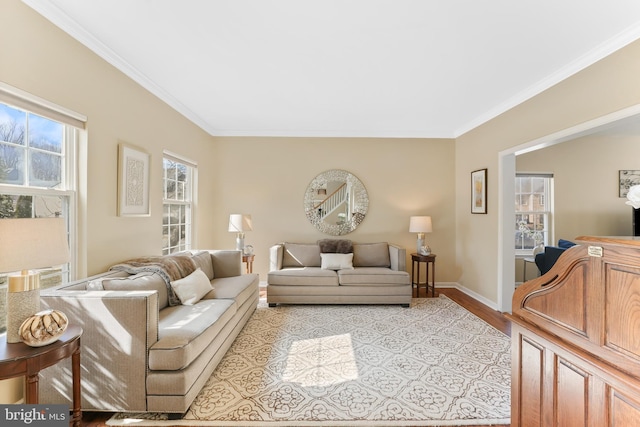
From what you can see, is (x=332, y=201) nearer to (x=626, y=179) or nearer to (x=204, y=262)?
(x=204, y=262)

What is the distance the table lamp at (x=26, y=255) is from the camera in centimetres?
125

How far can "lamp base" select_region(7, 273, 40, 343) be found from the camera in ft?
4.69

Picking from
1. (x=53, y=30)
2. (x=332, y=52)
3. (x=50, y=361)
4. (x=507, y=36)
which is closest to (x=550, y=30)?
(x=507, y=36)

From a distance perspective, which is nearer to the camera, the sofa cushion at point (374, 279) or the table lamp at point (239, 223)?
the sofa cushion at point (374, 279)

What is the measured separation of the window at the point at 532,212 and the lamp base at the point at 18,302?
6077mm

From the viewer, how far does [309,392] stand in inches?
83.2

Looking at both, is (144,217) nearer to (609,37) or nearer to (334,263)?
(334,263)

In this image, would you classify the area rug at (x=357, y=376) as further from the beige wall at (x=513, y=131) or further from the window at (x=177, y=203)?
the window at (x=177, y=203)

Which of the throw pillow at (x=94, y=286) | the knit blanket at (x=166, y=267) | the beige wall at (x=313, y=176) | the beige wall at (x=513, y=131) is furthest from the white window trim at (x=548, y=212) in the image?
the throw pillow at (x=94, y=286)

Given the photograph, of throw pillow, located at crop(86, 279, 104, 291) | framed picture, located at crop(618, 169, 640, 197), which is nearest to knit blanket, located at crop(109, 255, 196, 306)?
throw pillow, located at crop(86, 279, 104, 291)

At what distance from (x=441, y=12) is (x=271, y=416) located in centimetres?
303

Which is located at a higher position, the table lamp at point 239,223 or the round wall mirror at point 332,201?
the round wall mirror at point 332,201

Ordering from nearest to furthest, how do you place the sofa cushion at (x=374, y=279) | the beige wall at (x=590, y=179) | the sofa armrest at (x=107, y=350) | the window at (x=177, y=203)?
the sofa armrest at (x=107, y=350) < the window at (x=177, y=203) < the sofa cushion at (x=374, y=279) < the beige wall at (x=590, y=179)

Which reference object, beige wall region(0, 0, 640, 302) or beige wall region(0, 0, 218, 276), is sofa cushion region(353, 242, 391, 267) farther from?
beige wall region(0, 0, 218, 276)
